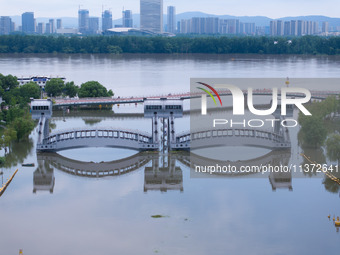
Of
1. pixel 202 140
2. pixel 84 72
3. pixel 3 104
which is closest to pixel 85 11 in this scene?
pixel 84 72

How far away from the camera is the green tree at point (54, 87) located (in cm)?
4028

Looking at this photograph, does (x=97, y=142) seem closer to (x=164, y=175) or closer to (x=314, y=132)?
(x=164, y=175)

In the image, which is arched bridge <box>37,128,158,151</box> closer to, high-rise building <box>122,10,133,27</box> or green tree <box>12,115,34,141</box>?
green tree <box>12,115,34,141</box>

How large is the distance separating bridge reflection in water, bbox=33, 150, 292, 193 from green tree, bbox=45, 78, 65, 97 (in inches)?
623

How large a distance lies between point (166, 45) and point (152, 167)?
185 feet

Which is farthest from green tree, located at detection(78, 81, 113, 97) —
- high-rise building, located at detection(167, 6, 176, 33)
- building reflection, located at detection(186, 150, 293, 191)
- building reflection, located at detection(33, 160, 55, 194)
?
high-rise building, located at detection(167, 6, 176, 33)

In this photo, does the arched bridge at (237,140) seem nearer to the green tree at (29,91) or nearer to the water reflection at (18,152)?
the water reflection at (18,152)

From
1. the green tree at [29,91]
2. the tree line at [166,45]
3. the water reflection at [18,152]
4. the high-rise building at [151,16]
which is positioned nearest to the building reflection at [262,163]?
the water reflection at [18,152]

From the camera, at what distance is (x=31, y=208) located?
18594 millimetres

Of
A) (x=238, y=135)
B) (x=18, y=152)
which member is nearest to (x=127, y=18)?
(x=18, y=152)

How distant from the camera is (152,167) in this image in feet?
76.1

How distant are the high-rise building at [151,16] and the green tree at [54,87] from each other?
9724cm

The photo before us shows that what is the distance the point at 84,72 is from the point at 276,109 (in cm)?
3292

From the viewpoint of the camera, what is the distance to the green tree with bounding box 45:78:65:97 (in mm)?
40281
